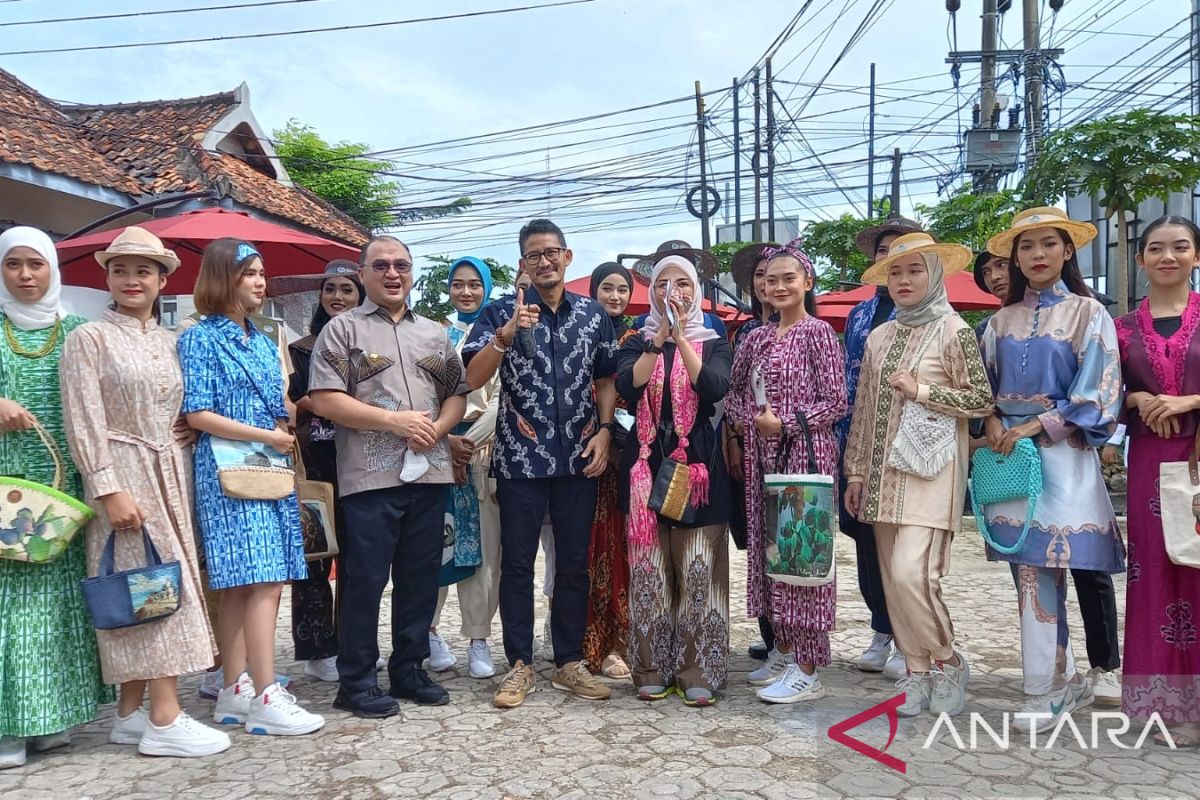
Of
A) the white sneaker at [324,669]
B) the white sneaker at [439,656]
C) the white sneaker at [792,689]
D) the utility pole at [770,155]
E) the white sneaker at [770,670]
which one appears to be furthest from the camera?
the utility pole at [770,155]

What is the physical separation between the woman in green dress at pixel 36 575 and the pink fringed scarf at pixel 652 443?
7.18 ft

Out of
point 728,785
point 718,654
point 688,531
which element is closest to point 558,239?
point 688,531

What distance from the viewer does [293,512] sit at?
3859mm

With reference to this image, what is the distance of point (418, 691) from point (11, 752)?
4.98 feet

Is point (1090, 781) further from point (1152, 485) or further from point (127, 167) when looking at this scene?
point (127, 167)

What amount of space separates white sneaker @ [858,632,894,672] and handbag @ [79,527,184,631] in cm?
317

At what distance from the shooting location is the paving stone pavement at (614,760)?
3115 millimetres

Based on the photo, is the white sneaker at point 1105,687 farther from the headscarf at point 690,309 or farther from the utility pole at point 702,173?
the utility pole at point 702,173

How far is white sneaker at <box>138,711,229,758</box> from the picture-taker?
11.5 feet

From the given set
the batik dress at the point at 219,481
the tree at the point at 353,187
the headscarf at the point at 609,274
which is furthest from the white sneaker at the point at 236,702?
the tree at the point at 353,187

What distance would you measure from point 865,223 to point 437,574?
53.7 feet

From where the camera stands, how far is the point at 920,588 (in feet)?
12.3

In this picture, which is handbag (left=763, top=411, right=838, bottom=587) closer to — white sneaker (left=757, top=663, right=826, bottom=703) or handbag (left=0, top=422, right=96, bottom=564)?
white sneaker (left=757, top=663, right=826, bottom=703)

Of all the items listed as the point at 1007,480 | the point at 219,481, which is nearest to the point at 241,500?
the point at 219,481
